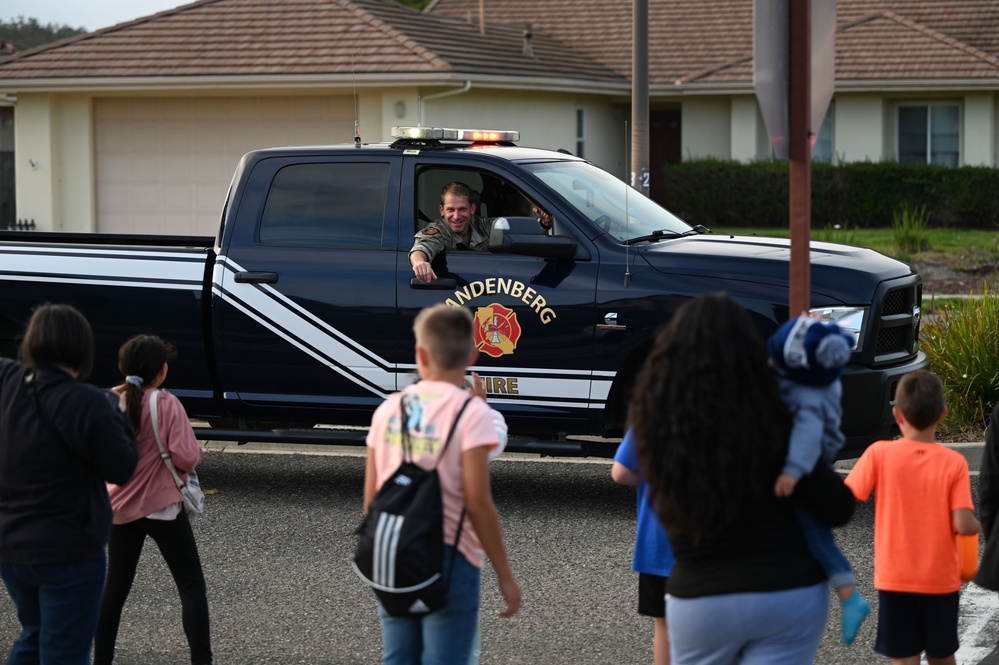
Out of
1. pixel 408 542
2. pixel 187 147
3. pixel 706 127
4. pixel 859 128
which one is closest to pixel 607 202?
pixel 408 542

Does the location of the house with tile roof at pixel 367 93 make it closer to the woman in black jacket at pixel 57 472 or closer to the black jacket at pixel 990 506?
the woman in black jacket at pixel 57 472

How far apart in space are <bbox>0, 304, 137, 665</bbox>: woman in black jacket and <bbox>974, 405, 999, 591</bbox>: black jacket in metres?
2.72

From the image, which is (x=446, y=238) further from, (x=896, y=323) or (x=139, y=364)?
(x=139, y=364)

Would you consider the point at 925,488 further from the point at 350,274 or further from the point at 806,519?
the point at 350,274

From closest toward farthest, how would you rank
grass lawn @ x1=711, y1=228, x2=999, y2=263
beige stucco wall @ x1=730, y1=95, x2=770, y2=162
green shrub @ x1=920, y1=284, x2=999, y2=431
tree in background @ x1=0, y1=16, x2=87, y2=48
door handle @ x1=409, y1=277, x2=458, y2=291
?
door handle @ x1=409, y1=277, x2=458, y2=291
green shrub @ x1=920, y1=284, x2=999, y2=431
grass lawn @ x1=711, y1=228, x2=999, y2=263
beige stucco wall @ x1=730, y1=95, x2=770, y2=162
tree in background @ x1=0, y1=16, x2=87, y2=48

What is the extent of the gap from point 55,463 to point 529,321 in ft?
12.2

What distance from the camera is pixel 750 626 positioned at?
3.37m

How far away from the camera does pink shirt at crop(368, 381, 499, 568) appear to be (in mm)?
3725

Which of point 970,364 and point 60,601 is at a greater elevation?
point 970,364

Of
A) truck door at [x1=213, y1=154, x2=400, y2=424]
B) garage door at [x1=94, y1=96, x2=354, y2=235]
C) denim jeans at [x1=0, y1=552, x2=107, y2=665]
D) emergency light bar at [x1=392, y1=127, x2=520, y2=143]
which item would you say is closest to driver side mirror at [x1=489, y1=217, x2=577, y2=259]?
truck door at [x1=213, y1=154, x2=400, y2=424]

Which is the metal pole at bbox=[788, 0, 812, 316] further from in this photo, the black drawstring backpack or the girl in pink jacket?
the girl in pink jacket

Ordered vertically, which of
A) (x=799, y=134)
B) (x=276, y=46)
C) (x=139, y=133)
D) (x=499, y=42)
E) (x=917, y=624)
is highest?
(x=499, y=42)

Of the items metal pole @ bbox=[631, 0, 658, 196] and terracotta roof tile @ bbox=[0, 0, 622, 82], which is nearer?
metal pole @ bbox=[631, 0, 658, 196]

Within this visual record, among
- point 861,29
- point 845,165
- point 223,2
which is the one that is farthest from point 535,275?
point 861,29
